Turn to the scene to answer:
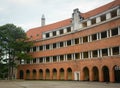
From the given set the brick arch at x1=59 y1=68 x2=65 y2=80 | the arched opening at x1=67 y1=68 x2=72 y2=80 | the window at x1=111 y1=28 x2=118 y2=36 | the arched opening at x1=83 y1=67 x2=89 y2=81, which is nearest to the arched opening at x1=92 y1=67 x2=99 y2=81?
the arched opening at x1=83 y1=67 x2=89 y2=81

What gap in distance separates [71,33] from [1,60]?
20.4 metres

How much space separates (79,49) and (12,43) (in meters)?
19.3

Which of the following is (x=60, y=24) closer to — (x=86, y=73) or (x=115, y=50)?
(x=86, y=73)

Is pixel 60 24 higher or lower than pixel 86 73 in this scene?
higher

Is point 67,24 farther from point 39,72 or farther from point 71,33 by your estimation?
→ point 39,72

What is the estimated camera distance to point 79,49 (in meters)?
54.3

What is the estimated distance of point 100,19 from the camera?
49594mm

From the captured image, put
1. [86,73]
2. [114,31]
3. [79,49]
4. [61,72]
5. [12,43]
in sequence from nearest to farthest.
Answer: [114,31] < [79,49] < [86,73] < [61,72] < [12,43]

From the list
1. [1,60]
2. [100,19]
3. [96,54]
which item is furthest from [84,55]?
[1,60]

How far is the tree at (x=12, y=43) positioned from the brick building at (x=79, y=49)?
4.10 meters

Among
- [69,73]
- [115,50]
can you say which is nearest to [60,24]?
[69,73]

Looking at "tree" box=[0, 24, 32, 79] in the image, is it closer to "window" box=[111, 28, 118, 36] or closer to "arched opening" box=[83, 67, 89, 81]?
"arched opening" box=[83, 67, 89, 81]

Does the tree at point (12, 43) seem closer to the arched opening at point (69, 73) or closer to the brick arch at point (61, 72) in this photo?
the brick arch at point (61, 72)

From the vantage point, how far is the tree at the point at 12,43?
64.5m
